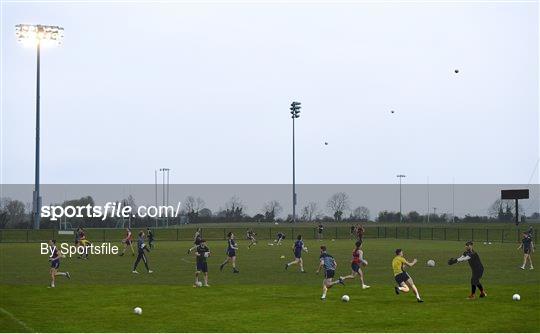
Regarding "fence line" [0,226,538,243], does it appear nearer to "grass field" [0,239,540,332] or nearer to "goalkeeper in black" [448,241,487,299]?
"grass field" [0,239,540,332]

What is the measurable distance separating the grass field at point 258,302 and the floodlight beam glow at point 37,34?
120 ft

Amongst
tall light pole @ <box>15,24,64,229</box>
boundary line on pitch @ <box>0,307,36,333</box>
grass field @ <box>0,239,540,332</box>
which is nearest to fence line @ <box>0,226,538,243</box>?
tall light pole @ <box>15,24,64,229</box>

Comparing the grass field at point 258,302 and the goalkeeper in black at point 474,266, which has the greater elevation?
the goalkeeper in black at point 474,266

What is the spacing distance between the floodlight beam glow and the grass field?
3644 centimetres

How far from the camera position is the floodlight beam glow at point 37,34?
2766 inches

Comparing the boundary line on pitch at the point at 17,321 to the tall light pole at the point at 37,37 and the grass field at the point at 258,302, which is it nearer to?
the grass field at the point at 258,302

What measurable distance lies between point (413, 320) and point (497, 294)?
277 inches

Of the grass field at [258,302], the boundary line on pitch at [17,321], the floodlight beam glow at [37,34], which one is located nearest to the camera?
the boundary line on pitch at [17,321]

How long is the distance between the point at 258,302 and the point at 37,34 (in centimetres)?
5321

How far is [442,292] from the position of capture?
1076 inches

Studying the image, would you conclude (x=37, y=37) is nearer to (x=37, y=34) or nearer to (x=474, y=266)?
(x=37, y=34)

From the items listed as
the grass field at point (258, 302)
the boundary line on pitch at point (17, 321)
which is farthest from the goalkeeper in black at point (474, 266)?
the boundary line on pitch at point (17, 321)

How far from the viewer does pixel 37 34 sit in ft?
232

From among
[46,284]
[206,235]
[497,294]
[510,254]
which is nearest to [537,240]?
[510,254]
